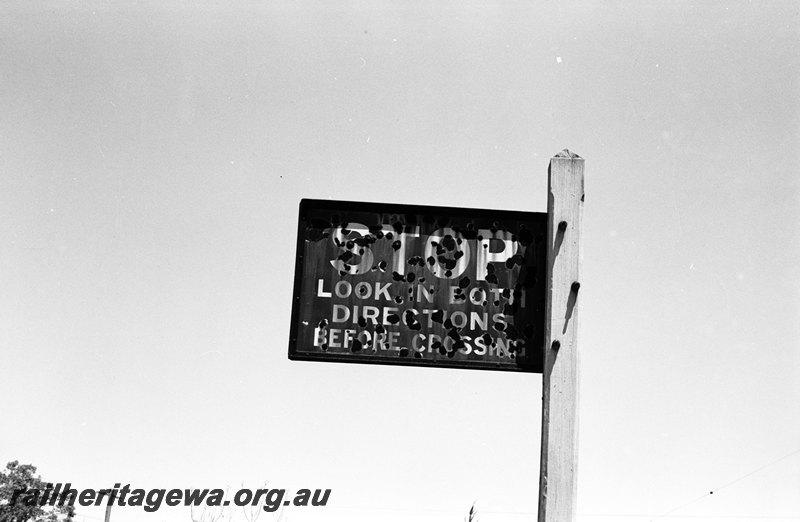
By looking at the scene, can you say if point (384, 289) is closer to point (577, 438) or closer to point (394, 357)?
point (394, 357)

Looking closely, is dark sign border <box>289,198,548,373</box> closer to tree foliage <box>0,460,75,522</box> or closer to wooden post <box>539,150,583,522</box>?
wooden post <box>539,150,583,522</box>

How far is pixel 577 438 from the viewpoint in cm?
371

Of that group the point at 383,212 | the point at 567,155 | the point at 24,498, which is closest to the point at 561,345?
the point at 567,155

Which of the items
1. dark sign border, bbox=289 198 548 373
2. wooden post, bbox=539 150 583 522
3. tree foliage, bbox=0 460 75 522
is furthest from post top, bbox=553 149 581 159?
tree foliage, bbox=0 460 75 522

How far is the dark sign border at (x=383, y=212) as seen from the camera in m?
3.97

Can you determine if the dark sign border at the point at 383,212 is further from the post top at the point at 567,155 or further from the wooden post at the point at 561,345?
the post top at the point at 567,155

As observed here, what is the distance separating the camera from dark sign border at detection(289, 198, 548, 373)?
3967mm

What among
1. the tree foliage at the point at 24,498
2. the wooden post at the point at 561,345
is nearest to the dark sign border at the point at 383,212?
the wooden post at the point at 561,345

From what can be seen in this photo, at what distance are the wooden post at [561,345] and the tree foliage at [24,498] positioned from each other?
41287 millimetres

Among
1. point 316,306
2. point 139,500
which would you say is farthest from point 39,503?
point 316,306

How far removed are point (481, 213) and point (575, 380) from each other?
90 centimetres

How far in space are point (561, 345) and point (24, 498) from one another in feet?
138

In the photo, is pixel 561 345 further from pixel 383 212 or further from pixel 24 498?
pixel 24 498

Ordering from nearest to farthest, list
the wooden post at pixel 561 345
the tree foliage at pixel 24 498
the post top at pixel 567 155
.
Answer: the wooden post at pixel 561 345 < the post top at pixel 567 155 < the tree foliage at pixel 24 498
